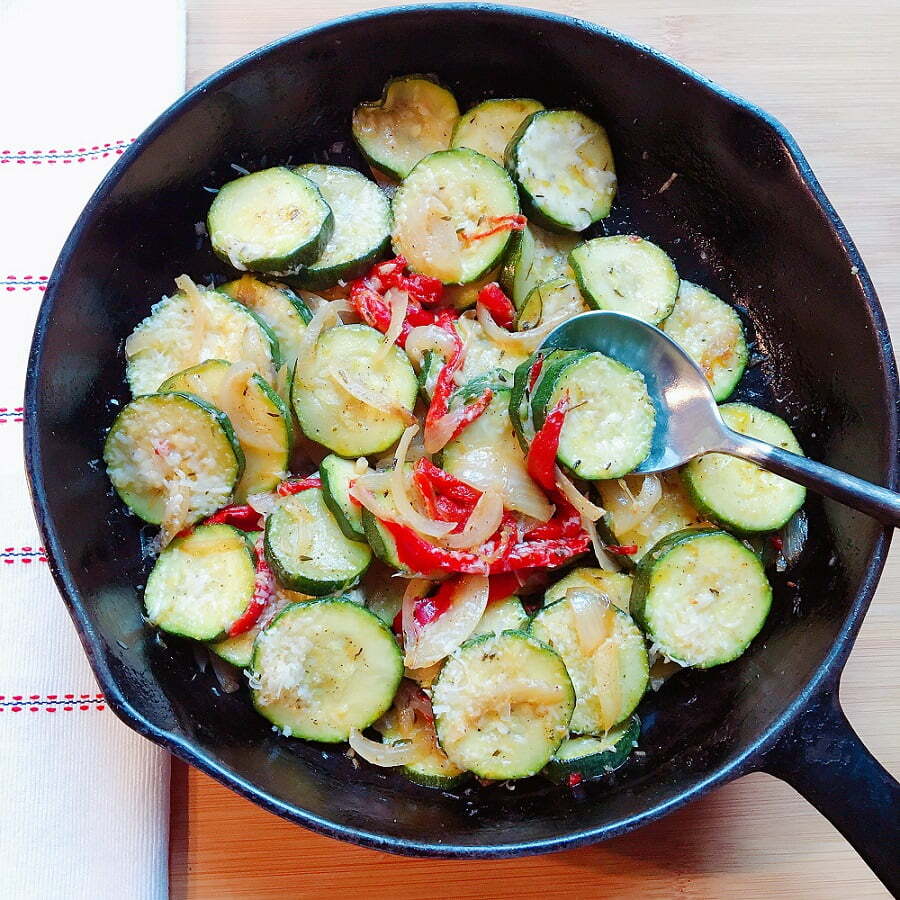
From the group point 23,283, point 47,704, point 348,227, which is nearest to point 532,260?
point 348,227

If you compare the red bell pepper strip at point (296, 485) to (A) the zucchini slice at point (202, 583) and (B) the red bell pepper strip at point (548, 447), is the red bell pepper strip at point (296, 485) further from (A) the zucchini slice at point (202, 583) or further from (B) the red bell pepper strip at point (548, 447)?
(B) the red bell pepper strip at point (548, 447)

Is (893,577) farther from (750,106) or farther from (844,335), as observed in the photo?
(750,106)

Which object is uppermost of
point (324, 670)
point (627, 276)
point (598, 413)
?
point (627, 276)

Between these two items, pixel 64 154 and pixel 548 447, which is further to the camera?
pixel 64 154

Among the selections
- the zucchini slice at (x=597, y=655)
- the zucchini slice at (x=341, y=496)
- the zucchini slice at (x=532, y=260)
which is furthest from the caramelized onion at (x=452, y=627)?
the zucchini slice at (x=532, y=260)

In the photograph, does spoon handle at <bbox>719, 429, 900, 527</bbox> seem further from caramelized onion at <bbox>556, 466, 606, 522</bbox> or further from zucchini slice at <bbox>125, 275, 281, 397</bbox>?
zucchini slice at <bbox>125, 275, 281, 397</bbox>

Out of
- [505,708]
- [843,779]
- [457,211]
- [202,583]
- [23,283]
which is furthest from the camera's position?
[23,283]

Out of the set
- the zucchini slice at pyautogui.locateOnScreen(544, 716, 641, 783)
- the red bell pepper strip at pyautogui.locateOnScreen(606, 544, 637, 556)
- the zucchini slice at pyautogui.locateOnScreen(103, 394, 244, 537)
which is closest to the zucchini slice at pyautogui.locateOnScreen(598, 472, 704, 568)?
the red bell pepper strip at pyautogui.locateOnScreen(606, 544, 637, 556)

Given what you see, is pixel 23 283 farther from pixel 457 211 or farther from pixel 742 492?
pixel 742 492
